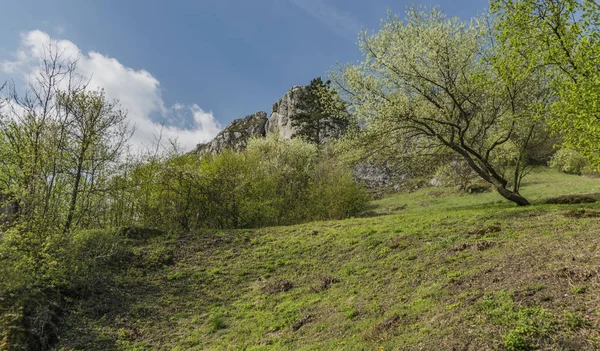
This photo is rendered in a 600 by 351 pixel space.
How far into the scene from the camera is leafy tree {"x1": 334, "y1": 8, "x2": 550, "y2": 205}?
17.5 metres

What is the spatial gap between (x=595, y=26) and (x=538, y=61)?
2208 millimetres

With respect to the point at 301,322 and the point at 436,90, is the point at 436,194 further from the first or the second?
the point at 301,322

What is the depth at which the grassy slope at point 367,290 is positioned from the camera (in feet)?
18.8

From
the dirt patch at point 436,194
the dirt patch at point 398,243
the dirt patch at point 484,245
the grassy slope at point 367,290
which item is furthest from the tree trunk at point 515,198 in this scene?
the dirt patch at point 436,194

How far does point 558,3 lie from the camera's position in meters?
13.3

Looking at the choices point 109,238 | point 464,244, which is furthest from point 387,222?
point 109,238

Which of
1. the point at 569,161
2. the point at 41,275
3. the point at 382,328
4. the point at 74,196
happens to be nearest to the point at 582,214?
the point at 382,328

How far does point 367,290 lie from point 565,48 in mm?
12235

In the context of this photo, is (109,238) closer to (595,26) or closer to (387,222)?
(387,222)

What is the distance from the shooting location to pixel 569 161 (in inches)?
1695

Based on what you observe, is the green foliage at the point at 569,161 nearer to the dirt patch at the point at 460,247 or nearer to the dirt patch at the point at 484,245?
the dirt patch at the point at 484,245

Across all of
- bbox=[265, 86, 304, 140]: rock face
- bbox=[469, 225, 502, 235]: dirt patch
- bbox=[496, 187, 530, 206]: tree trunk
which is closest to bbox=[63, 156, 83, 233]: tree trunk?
bbox=[469, 225, 502, 235]: dirt patch

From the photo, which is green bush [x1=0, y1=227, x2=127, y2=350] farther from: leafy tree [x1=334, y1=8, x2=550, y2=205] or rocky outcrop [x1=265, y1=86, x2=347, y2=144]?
rocky outcrop [x1=265, y1=86, x2=347, y2=144]

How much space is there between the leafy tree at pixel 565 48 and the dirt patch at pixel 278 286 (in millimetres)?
11261
